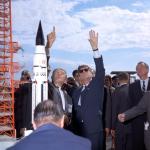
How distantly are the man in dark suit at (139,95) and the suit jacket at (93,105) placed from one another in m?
1.89

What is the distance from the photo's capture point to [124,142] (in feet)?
31.3

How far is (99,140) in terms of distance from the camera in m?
6.77

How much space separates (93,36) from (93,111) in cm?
110

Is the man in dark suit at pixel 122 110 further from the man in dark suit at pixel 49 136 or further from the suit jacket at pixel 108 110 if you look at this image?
the man in dark suit at pixel 49 136

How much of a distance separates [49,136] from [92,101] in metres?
3.63

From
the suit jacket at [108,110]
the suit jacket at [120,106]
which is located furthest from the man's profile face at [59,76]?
the suit jacket at [108,110]

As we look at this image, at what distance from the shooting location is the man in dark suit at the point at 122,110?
9.41 m

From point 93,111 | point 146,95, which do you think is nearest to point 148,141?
point 146,95

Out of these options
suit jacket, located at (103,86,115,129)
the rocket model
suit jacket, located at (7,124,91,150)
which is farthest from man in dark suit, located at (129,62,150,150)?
suit jacket, located at (7,124,91,150)

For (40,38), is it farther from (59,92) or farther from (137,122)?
(137,122)

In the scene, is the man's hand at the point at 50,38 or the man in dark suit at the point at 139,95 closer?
the man's hand at the point at 50,38

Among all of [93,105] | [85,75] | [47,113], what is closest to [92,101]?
[93,105]

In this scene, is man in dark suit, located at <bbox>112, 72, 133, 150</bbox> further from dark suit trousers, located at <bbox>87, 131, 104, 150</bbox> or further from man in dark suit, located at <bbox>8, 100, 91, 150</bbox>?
man in dark suit, located at <bbox>8, 100, 91, 150</bbox>

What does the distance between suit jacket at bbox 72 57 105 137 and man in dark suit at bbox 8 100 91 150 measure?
325 cm
